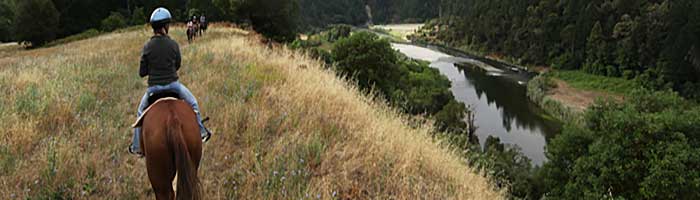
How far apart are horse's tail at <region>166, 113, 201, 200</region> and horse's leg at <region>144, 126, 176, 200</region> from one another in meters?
0.08

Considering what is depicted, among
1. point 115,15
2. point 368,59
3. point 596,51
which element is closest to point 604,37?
point 596,51

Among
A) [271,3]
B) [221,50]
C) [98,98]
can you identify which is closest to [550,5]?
[271,3]

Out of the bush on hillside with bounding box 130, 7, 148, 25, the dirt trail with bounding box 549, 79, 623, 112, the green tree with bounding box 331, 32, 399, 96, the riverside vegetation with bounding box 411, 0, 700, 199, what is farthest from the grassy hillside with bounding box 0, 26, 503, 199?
the dirt trail with bounding box 549, 79, 623, 112

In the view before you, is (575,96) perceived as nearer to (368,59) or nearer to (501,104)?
(501,104)

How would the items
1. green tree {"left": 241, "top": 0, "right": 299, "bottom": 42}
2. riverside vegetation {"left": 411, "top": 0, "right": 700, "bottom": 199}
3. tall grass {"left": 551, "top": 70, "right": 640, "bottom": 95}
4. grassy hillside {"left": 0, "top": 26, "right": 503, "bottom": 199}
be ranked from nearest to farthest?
1. grassy hillside {"left": 0, "top": 26, "right": 503, "bottom": 199}
2. riverside vegetation {"left": 411, "top": 0, "right": 700, "bottom": 199}
3. green tree {"left": 241, "top": 0, "right": 299, "bottom": 42}
4. tall grass {"left": 551, "top": 70, "right": 640, "bottom": 95}

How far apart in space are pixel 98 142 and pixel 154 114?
8.45 ft

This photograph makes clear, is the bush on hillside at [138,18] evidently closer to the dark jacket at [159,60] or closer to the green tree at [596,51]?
the dark jacket at [159,60]

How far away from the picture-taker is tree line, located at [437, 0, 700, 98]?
169 ft

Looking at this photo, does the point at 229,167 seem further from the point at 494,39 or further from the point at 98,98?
the point at 494,39

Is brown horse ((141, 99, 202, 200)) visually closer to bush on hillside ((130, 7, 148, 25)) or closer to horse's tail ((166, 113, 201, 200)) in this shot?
horse's tail ((166, 113, 201, 200))

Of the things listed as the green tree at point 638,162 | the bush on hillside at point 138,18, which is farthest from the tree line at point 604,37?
the bush on hillside at point 138,18

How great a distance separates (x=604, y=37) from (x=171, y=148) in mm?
74912

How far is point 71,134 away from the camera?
609cm

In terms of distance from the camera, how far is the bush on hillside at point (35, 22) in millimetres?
34875
